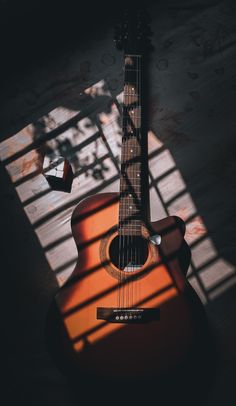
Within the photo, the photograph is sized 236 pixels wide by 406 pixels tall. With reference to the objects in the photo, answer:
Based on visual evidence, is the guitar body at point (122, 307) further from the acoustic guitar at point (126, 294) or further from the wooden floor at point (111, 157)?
the wooden floor at point (111, 157)

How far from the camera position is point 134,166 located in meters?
1.60

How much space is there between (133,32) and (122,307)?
160cm

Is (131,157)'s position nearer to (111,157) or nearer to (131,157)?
(131,157)

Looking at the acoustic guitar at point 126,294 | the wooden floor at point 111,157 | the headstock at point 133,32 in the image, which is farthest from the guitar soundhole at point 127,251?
the headstock at point 133,32

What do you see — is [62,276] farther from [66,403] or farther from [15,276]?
[66,403]

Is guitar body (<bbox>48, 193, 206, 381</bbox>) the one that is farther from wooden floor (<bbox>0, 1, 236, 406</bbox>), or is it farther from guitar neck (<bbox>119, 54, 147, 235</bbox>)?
wooden floor (<bbox>0, 1, 236, 406</bbox>)

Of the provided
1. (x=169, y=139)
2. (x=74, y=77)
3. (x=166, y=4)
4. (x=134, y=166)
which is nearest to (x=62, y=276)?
(x=134, y=166)

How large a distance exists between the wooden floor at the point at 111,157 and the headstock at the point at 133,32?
0.34 m

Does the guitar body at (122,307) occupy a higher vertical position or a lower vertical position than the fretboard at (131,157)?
lower

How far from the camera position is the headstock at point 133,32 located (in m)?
1.73

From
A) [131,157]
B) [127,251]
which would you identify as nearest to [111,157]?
[131,157]

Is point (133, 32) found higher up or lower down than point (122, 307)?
higher up

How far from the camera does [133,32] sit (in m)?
1.75

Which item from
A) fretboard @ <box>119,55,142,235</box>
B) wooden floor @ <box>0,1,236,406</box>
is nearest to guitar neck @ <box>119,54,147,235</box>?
fretboard @ <box>119,55,142,235</box>
